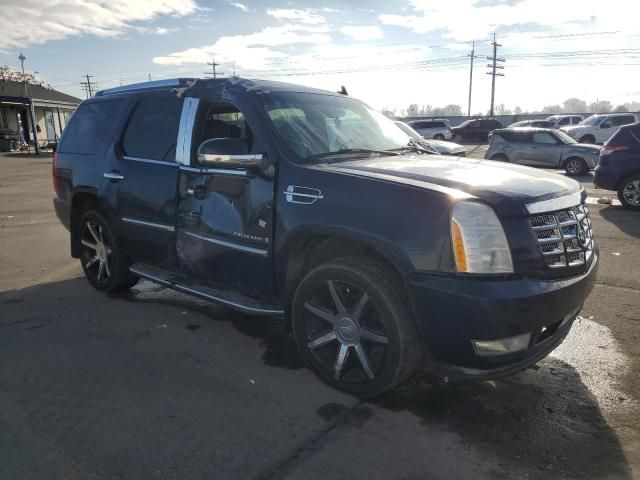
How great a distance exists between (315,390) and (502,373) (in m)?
1.19

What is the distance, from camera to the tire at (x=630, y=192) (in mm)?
9703

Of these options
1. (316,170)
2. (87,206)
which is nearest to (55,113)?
(87,206)

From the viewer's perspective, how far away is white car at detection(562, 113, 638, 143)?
87.5ft

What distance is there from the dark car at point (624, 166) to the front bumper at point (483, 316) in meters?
8.23

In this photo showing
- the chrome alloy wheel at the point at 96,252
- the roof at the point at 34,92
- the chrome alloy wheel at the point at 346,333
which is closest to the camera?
the chrome alloy wheel at the point at 346,333

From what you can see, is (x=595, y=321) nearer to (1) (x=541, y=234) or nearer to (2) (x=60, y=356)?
(1) (x=541, y=234)

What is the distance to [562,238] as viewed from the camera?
9.32 feet

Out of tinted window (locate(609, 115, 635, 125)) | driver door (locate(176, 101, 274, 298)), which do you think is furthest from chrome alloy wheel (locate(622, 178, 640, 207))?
tinted window (locate(609, 115, 635, 125))

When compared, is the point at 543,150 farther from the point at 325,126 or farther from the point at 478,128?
the point at 478,128

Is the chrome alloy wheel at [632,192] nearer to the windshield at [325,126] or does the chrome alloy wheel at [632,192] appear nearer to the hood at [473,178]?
the windshield at [325,126]

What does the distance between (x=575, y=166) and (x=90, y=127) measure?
15.1m

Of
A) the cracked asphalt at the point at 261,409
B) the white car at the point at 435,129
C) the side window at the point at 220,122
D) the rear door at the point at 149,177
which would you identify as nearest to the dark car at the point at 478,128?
the white car at the point at 435,129

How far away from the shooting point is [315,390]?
3.29 m

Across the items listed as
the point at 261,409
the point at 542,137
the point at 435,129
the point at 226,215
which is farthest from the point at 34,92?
the point at 261,409
